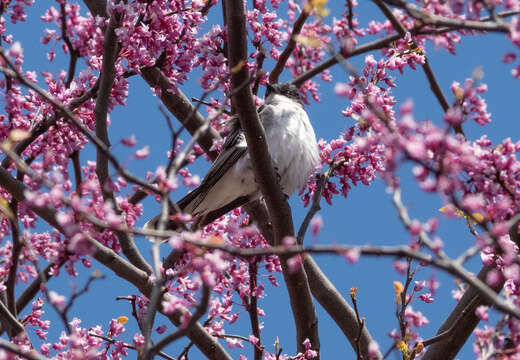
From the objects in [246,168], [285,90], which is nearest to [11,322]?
[246,168]

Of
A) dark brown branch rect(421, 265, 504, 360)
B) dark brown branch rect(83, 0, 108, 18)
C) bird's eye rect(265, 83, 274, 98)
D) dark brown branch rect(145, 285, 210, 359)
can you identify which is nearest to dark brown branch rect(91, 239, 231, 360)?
dark brown branch rect(421, 265, 504, 360)

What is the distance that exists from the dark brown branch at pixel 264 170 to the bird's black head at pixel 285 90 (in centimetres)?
225

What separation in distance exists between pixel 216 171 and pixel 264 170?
1.54m

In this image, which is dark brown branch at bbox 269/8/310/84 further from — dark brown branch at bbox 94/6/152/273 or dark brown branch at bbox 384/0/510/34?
dark brown branch at bbox 384/0/510/34

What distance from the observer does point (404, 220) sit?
8.23 feet

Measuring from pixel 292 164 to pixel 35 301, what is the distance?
2.52 meters

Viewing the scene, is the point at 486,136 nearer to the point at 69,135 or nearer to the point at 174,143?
the point at 174,143

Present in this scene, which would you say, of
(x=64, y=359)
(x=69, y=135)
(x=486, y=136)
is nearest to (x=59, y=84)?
(x=69, y=135)

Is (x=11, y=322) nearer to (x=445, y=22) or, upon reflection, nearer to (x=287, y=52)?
(x=445, y=22)

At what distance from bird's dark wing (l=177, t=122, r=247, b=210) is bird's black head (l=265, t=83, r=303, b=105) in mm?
1047

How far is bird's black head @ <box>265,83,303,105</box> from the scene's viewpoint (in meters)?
7.08

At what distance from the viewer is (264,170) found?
4.64 m

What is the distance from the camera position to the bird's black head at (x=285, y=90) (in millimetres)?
7082

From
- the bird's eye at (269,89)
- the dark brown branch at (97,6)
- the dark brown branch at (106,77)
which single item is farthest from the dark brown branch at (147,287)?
the bird's eye at (269,89)
